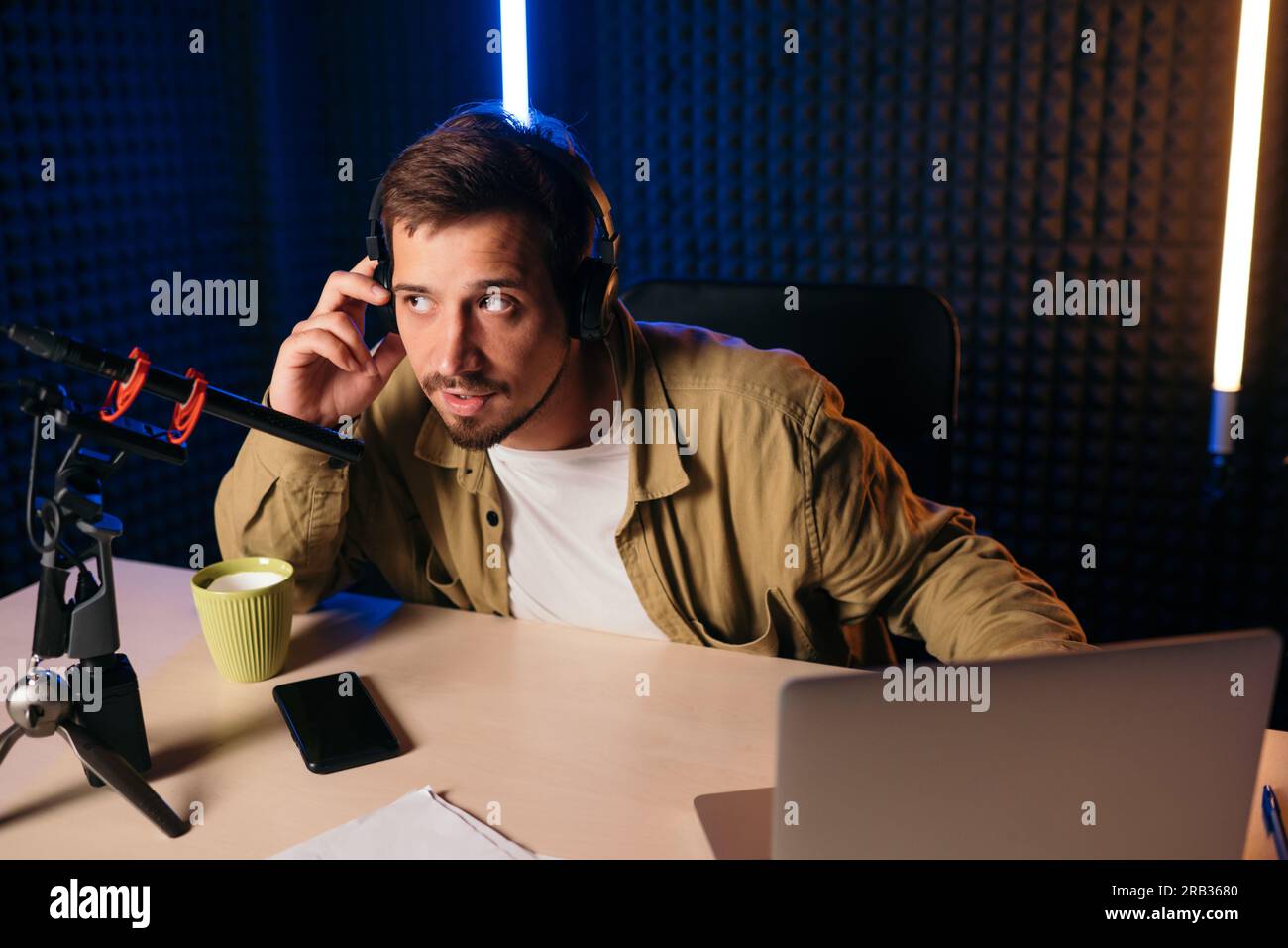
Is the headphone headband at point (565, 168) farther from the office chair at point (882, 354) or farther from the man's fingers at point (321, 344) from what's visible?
the office chair at point (882, 354)

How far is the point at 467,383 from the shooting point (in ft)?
4.03

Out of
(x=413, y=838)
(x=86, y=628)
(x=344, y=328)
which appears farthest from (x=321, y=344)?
(x=413, y=838)

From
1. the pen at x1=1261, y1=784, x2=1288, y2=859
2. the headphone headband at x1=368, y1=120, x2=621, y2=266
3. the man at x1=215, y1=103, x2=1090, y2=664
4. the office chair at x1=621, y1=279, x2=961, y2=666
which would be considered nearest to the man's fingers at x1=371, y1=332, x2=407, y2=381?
the man at x1=215, y1=103, x2=1090, y2=664

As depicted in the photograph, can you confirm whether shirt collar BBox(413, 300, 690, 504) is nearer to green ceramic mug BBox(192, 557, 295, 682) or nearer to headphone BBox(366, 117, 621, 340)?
headphone BBox(366, 117, 621, 340)

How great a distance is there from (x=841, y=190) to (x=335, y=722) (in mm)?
1801

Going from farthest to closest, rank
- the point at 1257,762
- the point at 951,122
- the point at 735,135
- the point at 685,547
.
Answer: the point at 735,135
the point at 951,122
the point at 685,547
the point at 1257,762

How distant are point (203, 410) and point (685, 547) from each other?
617 millimetres

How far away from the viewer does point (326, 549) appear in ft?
4.21

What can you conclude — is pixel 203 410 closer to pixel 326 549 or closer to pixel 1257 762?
pixel 326 549

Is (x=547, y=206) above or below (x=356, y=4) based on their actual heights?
below

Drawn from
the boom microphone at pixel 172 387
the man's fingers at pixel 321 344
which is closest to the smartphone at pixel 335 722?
the boom microphone at pixel 172 387

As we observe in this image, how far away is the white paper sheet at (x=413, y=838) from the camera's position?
2.77 feet
